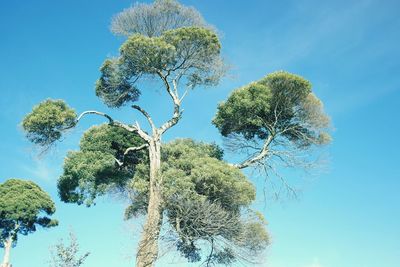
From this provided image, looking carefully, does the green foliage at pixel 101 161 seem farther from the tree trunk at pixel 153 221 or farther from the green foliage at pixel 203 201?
the tree trunk at pixel 153 221

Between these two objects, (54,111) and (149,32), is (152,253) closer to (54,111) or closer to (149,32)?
(54,111)

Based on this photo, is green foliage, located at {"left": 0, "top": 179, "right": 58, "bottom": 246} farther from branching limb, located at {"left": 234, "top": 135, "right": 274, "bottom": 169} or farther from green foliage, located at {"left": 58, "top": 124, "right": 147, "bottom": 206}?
branching limb, located at {"left": 234, "top": 135, "right": 274, "bottom": 169}


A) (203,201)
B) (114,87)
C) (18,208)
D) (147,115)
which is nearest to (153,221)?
(203,201)

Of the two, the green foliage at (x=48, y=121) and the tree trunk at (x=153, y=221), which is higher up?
the green foliage at (x=48, y=121)

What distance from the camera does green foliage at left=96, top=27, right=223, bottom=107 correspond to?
1448 centimetres

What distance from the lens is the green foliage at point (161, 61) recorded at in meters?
14.5

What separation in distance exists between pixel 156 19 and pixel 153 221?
756cm

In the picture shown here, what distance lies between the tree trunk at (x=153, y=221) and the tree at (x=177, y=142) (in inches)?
1.2

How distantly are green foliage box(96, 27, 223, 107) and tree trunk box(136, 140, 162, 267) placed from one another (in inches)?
109

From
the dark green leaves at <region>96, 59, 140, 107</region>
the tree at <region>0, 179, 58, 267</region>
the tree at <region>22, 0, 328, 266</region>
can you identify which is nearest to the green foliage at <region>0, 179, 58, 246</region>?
the tree at <region>0, 179, 58, 267</region>

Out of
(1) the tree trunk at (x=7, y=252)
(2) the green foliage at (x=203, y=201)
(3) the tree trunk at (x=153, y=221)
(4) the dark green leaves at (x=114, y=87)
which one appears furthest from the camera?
(1) the tree trunk at (x=7, y=252)

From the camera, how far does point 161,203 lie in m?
13.8

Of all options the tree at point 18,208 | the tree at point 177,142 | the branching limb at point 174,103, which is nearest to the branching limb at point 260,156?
the tree at point 177,142

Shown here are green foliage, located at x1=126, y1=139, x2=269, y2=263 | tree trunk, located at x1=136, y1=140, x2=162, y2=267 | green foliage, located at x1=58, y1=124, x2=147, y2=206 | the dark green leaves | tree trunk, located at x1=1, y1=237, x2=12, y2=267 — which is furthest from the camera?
tree trunk, located at x1=1, y1=237, x2=12, y2=267
